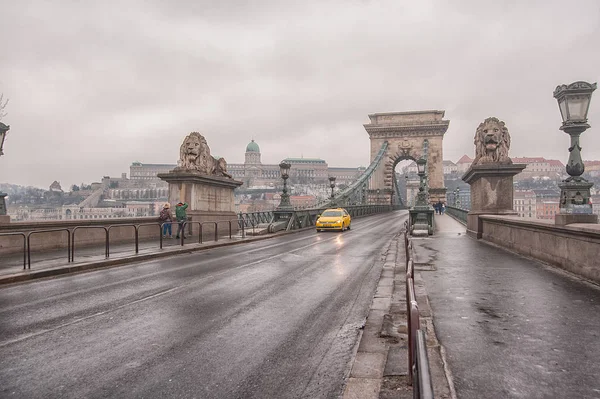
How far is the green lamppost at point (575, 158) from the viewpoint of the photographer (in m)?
8.02

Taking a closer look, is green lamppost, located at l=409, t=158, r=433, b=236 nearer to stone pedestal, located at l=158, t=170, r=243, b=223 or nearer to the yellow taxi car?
the yellow taxi car

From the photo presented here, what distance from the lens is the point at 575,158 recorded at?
8359 mm

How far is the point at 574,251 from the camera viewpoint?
7875 millimetres

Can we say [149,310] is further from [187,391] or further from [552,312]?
[552,312]

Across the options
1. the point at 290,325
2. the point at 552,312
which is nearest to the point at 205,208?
the point at 290,325

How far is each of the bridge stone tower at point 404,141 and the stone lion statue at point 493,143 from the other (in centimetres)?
5272

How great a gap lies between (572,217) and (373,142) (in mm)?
66206

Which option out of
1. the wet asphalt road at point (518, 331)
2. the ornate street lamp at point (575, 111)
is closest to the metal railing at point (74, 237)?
the wet asphalt road at point (518, 331)

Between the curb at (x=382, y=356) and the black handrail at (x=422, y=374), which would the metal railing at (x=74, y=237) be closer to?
the curb at (x=382, y=356)

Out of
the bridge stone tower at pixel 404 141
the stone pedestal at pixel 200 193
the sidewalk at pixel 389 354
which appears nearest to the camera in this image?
the sidewalk at pixel 389 354

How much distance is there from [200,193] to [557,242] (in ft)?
50.0

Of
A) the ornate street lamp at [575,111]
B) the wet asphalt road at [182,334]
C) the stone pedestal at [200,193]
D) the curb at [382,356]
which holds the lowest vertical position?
the wet asphalt road at [182,334]

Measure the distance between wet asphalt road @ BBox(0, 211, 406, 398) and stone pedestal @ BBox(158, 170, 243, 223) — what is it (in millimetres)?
9568

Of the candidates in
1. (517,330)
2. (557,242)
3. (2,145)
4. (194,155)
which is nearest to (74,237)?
(2,145)
